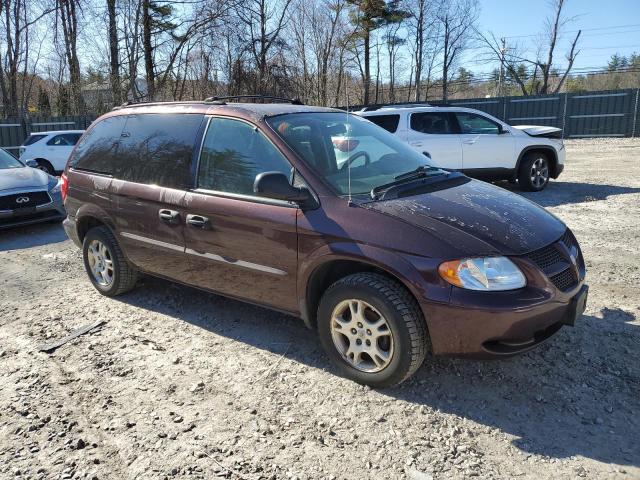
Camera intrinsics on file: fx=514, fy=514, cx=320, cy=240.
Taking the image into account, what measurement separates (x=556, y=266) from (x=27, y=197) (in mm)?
7767

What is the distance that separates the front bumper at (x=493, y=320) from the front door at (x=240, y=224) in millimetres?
1058

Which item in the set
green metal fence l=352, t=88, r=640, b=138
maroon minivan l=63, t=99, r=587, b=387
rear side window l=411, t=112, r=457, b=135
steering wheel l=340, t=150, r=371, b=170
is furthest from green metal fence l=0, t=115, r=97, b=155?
steering wheel l=340, t=150, r=371, b=170

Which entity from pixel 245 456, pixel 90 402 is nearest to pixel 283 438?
pixel 245 456

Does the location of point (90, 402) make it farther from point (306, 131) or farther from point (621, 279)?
point (621, 279)

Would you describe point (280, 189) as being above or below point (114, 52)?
below

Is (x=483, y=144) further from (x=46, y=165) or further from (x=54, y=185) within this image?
(x=46, y=165)

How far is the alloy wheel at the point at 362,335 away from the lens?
3.12 metres

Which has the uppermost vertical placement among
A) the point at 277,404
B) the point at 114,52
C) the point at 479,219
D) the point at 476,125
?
the point at 114,52

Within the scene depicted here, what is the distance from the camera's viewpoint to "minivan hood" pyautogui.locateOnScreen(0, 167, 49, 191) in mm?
7938

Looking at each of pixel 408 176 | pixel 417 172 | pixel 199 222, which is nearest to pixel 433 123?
pixel 417 172

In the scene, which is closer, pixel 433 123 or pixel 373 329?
pixel 373 329

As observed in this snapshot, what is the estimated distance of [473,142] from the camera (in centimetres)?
987

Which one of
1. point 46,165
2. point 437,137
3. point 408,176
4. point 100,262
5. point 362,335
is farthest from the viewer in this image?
point 46,165

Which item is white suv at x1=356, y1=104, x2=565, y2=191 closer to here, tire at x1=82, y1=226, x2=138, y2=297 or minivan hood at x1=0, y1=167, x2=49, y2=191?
minivan hood at x1=0, y1=167, x2=49, y2=191
